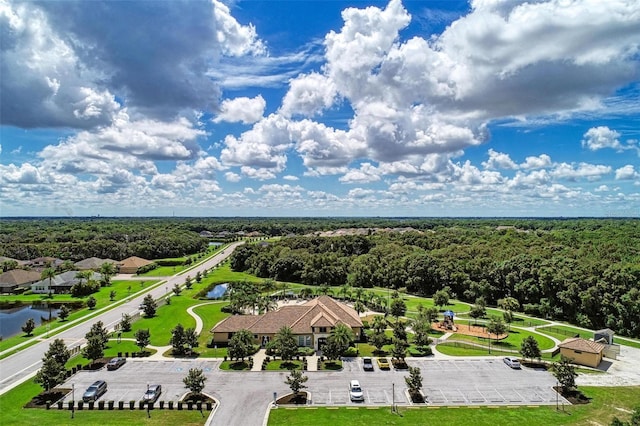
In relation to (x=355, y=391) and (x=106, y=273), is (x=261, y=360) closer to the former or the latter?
(x=355, y=391)

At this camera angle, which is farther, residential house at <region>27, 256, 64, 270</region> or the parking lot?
residential house at <region>27, 256, 64, 270</region>

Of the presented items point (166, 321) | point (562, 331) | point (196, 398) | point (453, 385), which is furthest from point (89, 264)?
point (562, 331)

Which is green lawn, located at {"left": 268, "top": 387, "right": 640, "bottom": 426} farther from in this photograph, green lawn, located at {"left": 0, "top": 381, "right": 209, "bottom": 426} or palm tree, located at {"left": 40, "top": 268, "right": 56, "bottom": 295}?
palm tree, located at {"left": 40, "top": 268, "right": 56, "bottom": 295}

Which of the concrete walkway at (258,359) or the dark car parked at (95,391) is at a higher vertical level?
the dark car parked at (95,391)

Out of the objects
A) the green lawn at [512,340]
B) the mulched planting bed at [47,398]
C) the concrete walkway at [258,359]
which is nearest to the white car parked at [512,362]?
the green lawn at [512,340]

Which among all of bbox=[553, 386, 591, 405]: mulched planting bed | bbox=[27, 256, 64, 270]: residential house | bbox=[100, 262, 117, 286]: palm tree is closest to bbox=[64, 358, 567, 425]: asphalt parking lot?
bbox=[553, 386, 591, 405]: mulched planting bed

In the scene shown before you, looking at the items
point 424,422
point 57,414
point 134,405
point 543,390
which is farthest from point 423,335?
point 57,414

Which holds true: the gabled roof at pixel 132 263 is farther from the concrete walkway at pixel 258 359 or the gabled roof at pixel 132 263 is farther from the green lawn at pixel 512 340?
the green lawn at pixel 512 340
